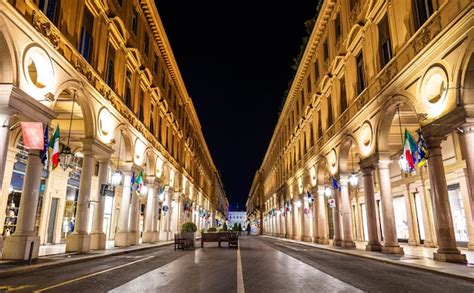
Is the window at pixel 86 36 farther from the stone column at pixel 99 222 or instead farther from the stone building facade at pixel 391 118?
the stone building facade at pixel 391 118

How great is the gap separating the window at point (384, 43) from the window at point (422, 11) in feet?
8.19

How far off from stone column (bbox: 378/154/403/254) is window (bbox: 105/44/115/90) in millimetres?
15534

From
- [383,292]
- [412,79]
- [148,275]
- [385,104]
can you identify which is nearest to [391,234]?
[385,104]

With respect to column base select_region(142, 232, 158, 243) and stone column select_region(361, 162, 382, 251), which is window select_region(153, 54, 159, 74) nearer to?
column base select_region(142, 232, 158, 243)

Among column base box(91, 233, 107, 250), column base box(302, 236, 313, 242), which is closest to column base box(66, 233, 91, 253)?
column base box(91, 233, 107, 250)

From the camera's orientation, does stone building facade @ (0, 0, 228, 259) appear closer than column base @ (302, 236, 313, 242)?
Yes

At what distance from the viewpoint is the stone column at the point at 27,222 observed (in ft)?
35.5

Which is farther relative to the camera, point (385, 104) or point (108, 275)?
point (385, 104)

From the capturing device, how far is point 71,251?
14.7 metres

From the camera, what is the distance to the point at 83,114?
52.4 ft

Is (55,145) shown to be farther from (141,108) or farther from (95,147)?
(141,108)

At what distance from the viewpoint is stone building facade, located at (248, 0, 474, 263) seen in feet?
36.0

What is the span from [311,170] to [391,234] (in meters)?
14.1

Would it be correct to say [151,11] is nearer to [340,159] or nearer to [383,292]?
[340,159]
